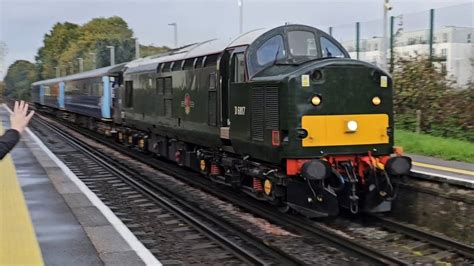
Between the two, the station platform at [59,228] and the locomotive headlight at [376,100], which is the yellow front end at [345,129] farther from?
the station platform at [59,228]

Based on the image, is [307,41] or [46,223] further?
[307,41]

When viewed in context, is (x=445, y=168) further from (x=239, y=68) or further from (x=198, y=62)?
(x=198, y=62)

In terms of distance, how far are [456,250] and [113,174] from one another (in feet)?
32.7

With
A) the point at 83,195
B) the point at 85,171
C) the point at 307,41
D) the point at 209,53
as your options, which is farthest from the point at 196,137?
the point at 85,171

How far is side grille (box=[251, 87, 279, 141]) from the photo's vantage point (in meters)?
9.02

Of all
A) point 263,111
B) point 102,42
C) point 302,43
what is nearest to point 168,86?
point 302,43

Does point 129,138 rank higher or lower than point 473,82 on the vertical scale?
lower

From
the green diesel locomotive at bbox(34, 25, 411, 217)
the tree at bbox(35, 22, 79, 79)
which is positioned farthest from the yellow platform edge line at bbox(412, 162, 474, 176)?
the tree at bbox(35, 22, 79, 79)

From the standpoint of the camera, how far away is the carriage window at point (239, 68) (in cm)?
1028

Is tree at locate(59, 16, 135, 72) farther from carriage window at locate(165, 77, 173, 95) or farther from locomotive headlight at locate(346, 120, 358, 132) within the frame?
locomotive headlight at locate(346, 120, 358, 132)

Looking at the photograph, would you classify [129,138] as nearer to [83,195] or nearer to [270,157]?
[83,195]

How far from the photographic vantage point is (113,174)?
1577 cm

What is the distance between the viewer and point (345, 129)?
29.6 ft

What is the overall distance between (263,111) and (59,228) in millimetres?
3520
